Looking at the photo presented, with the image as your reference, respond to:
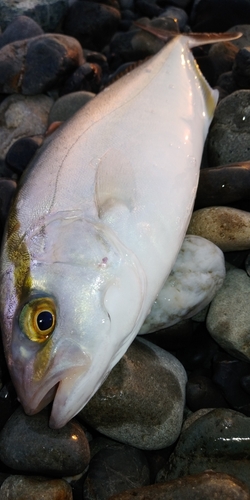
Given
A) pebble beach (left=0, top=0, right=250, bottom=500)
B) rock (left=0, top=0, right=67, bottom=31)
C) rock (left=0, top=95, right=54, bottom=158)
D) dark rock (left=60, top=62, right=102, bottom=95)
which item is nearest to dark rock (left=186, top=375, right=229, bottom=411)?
pebble beach (left=0, top=0, right=250, bottom=500)

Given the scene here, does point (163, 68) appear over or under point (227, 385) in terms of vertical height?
over

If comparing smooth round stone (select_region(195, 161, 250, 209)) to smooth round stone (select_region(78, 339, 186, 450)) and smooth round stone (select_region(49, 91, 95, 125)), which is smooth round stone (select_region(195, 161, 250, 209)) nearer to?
smooth round stone (select_region(78, 339, 186, 450))

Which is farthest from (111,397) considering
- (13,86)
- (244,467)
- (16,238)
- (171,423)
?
(13,86)

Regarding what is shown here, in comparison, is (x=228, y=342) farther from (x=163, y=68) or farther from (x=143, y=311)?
(x=163, y=68)

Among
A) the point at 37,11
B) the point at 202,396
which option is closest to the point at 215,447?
the point at 202,396

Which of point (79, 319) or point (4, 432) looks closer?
point (79, 319)

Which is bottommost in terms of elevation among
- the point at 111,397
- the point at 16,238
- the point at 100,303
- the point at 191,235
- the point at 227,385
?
the point at 227,385

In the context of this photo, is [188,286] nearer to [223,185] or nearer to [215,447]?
[223,185]

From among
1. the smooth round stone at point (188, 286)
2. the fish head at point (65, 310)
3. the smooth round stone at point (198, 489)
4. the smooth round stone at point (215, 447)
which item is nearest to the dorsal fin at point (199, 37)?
the smooth round stone at point (188, 286)
